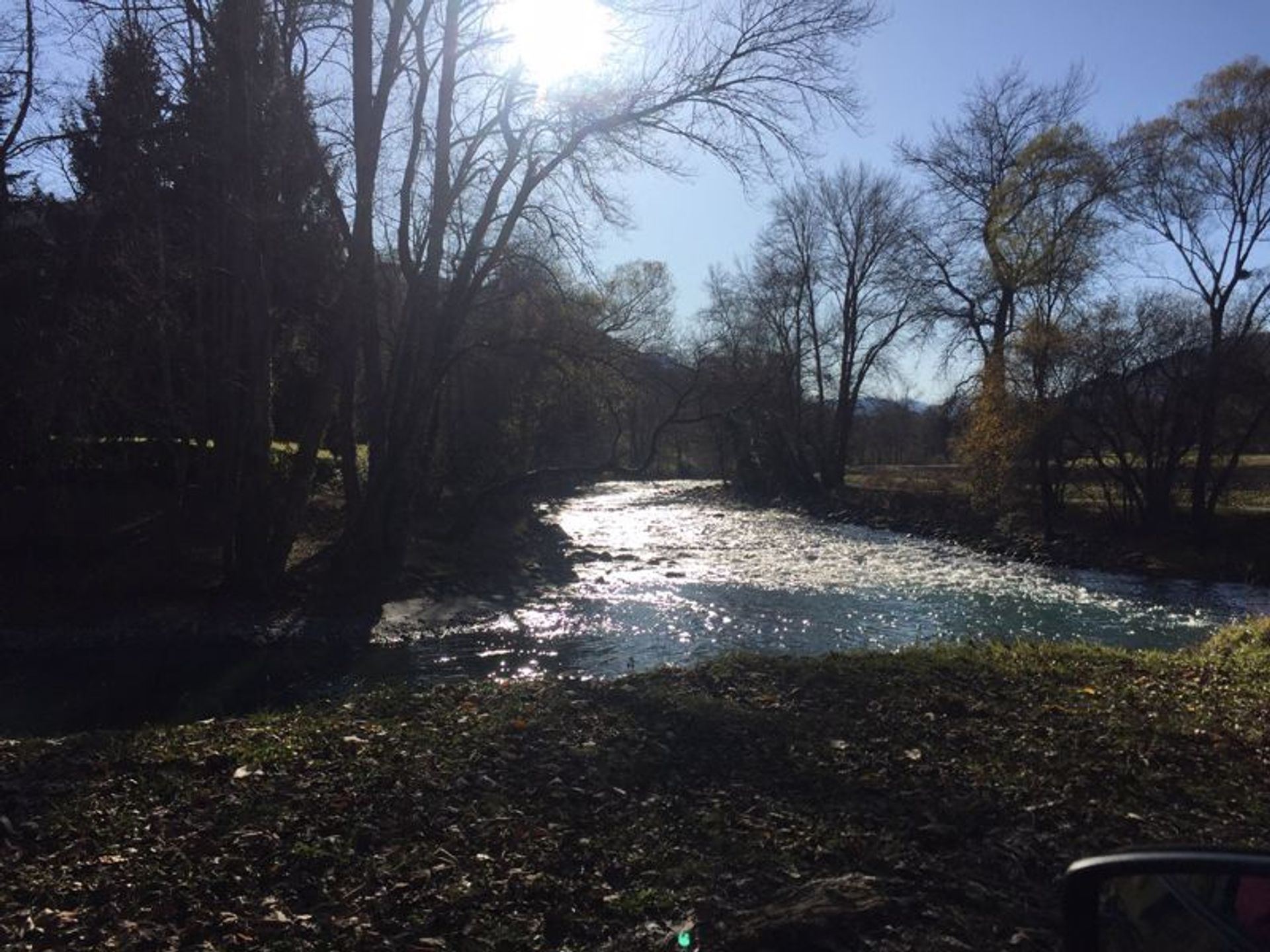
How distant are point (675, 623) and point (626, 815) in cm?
1004

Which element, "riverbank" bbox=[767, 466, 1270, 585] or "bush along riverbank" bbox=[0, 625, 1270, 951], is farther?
"riverbank" bbox=[767, 466, 1270, 585]

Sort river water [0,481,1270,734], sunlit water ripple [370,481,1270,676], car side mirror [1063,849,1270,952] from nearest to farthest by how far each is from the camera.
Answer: car side mirror [1063,849,1270,952]
river water [0,481,1270,734]
sunlit water ripple [370,481,1270,676]

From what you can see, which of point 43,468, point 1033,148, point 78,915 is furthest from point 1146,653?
point 1033,148

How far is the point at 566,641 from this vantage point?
1388 centimetres

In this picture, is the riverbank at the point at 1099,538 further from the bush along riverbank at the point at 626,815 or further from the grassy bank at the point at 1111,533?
the bush along riverbank at the point at 626,815

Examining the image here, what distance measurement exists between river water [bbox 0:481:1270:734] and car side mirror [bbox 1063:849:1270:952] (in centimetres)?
908

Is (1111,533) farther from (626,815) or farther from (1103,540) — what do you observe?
(626,815)

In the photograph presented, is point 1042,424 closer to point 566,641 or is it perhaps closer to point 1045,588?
point 1045,588

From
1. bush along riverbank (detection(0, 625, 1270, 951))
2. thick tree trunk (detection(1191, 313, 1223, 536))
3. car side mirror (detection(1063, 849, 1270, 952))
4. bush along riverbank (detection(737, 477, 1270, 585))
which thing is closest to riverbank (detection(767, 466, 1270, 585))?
bush along riverbank (detection(737, 477, 1270, 585))

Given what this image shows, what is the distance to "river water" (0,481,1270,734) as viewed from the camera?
11.1 m

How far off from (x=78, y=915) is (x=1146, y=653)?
34.7 ft

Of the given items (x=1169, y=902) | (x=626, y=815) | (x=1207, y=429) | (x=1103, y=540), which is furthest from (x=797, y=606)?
(x=1169, y=902)

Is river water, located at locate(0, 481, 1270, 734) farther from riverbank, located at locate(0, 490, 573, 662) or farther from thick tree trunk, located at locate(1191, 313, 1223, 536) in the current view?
thick tree trunk, located at locate(1191, 313, 1223, 536)

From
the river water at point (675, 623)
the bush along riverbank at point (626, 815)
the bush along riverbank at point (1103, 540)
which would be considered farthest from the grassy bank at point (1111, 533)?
the bush along riverbank at point (626, 815)
